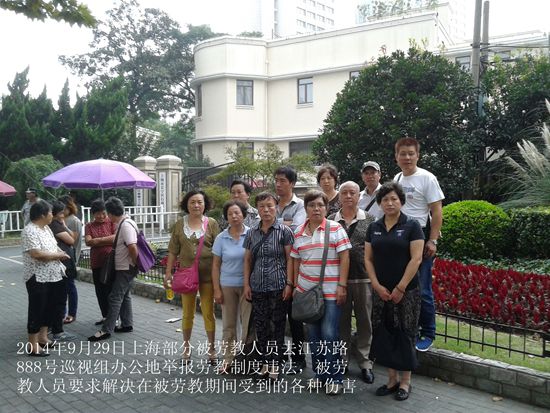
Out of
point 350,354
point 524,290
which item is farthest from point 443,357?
point 524,290

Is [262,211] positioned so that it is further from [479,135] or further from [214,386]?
[479,135]

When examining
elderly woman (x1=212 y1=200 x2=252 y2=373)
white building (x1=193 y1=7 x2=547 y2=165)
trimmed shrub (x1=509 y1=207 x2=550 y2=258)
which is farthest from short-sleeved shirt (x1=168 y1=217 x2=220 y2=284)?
white building (x1=193 y1=7 x2=547 y2=165)

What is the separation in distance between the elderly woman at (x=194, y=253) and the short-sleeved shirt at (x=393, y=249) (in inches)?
68.6

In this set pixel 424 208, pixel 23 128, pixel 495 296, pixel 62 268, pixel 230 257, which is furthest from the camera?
pixel 23 128

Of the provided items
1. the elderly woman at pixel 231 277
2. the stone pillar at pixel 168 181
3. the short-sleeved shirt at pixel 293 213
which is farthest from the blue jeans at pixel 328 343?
the stone pillar at pixel 168 181

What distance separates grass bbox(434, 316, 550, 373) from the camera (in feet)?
13.9

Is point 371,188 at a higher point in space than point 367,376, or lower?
higher

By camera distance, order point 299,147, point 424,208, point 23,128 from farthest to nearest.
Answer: point 299,147 < point 23,128 < point 424,208

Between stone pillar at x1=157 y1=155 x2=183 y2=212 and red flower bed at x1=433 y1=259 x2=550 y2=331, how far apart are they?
10.7m

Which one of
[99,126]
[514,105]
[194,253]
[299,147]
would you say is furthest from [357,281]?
[299,147]

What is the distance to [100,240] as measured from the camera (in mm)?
6172

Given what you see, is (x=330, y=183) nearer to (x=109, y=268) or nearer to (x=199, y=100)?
(x=109, y=268)

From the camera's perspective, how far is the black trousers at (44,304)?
537 centimetres

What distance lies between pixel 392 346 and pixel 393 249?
31.5 inches
